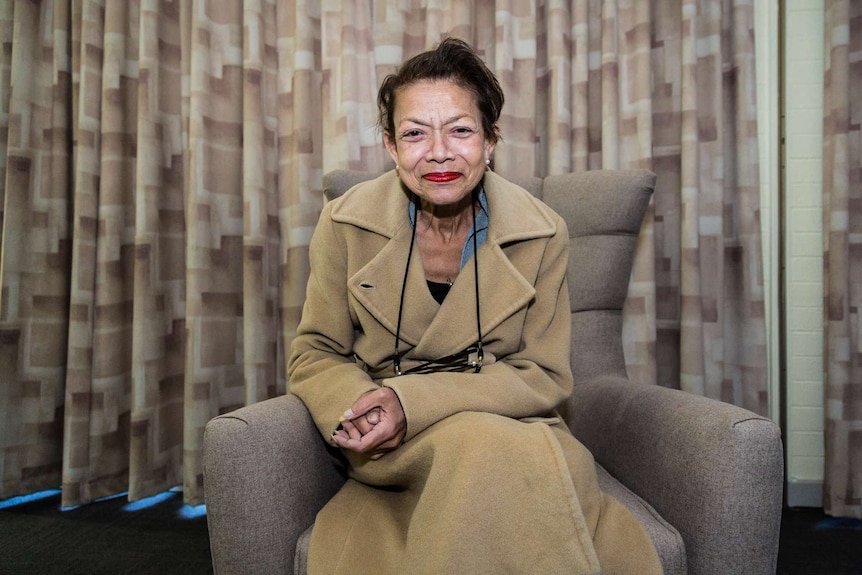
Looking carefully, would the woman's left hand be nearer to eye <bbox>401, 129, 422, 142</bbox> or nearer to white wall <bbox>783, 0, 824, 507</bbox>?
eye <bbox>401, 129, 422, 142</bbox>

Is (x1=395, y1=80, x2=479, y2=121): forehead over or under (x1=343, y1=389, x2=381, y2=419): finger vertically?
over

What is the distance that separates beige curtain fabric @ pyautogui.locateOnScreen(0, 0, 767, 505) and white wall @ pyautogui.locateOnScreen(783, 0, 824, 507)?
236 mm

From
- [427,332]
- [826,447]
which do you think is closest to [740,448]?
[427,332]

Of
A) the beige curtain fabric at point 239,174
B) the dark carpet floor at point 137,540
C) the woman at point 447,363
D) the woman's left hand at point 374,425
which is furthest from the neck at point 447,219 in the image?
the dark carpet floor at point 137,540

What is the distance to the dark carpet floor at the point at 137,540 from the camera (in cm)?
158

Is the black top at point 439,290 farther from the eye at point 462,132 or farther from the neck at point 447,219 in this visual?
the eye at point 462,132

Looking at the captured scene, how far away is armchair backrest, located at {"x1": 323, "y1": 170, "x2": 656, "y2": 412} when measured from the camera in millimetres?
1485

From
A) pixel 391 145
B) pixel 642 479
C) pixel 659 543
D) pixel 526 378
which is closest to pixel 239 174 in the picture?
pixel 391 145

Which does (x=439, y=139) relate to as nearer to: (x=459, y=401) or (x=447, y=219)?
(x=447, y=219)

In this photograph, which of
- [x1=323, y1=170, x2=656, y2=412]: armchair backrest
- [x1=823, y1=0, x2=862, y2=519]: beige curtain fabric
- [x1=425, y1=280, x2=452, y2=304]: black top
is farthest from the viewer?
[x1=823, y1=0, x2=862, y2=519]: beige curtain fabric

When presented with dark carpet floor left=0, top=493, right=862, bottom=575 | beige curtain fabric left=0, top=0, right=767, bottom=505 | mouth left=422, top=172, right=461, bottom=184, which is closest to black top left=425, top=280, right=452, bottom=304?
mouth left=422, top=172, right=461, bottom=184

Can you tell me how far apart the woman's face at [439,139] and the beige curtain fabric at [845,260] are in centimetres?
134

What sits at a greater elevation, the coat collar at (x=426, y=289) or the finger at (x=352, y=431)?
the coat collar at (x=426, y=289)

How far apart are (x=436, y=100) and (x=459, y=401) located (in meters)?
0.58
